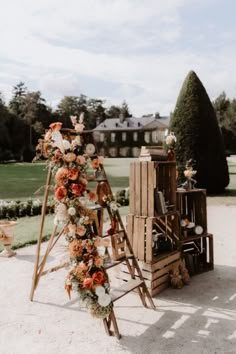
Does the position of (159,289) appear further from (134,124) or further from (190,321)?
(134,124)

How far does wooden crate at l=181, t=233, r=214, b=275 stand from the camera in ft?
21.5

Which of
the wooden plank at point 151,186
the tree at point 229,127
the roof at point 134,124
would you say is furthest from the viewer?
the roof at point 134,124

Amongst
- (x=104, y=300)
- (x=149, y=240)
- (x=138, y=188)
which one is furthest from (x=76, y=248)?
(x=138, y=188)

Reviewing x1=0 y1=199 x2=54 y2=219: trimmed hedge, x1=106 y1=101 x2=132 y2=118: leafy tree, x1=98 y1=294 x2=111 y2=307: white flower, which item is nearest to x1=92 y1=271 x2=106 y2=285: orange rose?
x1=98 y1=294 x2=111 y2=307: white flower

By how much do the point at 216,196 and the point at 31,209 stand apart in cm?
876

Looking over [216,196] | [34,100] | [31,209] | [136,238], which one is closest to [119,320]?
[136,238]

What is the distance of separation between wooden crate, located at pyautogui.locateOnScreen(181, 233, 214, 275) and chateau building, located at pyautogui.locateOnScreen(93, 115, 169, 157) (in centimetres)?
6168

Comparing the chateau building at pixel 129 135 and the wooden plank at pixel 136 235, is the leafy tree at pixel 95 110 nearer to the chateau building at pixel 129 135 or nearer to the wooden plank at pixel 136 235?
the chateau building at pixel 129 135

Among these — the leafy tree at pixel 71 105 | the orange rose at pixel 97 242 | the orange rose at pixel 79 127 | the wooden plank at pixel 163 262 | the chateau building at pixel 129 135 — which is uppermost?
the leafy tree at pixel 71 105

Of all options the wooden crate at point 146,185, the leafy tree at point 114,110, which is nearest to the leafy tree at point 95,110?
the leafy tree at point 114,110

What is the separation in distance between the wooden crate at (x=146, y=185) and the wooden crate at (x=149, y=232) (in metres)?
0.15

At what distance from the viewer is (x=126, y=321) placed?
15.5 feet

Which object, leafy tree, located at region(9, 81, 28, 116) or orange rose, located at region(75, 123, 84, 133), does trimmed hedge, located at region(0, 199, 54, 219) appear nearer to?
orange rose, located at region(75, 123, 84, 133)

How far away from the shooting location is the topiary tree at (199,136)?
53.7 ft
